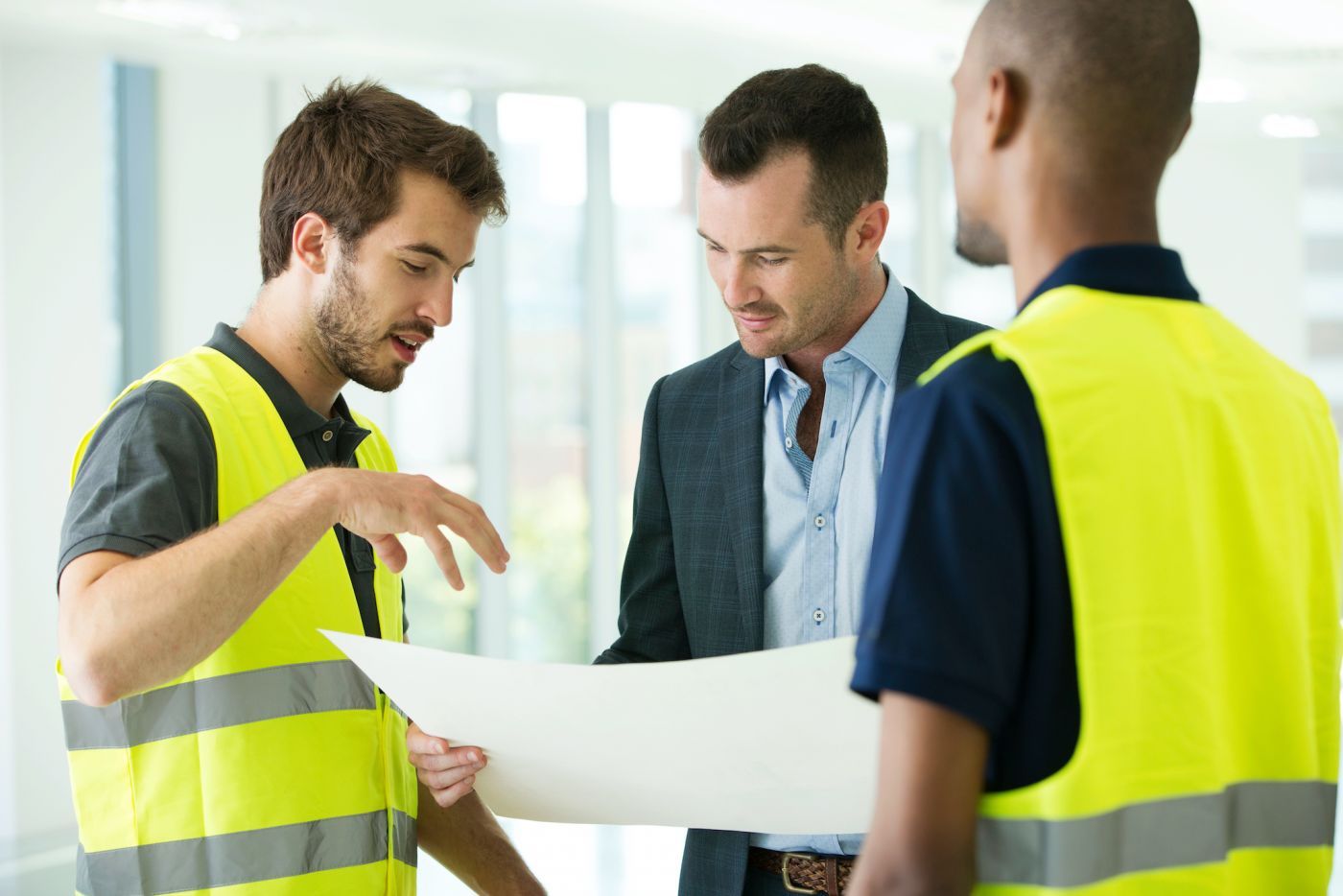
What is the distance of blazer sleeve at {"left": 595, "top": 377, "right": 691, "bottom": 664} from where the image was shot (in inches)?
71.1

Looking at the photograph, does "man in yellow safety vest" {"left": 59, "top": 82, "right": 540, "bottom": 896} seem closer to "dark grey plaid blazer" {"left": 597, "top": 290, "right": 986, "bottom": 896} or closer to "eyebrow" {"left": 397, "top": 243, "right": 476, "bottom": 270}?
"eyebrow" {"left": 397, "top": 243, "right": 476, "bottom": 270}

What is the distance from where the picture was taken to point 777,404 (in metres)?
1.84

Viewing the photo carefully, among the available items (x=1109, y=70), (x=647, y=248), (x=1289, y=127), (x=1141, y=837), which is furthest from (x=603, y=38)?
(x=1289, y=127)

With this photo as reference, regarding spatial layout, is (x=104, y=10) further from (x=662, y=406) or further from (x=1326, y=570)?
(x=1326, y=570)

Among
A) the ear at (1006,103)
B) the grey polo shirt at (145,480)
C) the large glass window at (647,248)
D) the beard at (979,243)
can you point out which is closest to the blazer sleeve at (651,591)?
the grey polo shirt at (145,480)

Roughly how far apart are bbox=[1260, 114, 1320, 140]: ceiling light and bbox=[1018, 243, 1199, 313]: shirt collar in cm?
854

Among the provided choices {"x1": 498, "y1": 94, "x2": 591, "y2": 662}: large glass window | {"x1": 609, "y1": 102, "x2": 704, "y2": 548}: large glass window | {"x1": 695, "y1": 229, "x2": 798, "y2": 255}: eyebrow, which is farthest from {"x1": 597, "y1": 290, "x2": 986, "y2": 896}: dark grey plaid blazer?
{"x1": 609, "y1": 102, "x2": 704, "y2": 548}: large glass window

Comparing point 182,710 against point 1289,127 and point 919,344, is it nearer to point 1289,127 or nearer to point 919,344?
point 919,344

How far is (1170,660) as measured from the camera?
0.88 m

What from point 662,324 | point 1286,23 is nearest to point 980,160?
point 1286,23

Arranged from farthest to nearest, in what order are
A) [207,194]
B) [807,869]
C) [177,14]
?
1. [207,194]
2. [177,14]
3. [807,869]

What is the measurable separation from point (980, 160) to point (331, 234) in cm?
106

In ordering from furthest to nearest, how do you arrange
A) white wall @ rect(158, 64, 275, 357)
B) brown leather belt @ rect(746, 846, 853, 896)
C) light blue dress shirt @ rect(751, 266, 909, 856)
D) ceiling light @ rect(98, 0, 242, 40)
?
white wall @ rect(158, 64, 275, 357) → ceiling light @ rect(98, 0, 242, 40) → light blue dress shirt @ rect(751, 266, 909, 856) → brown leather belt @ rect(746, 846, 853, 896)

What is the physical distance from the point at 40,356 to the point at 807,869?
396 cm
